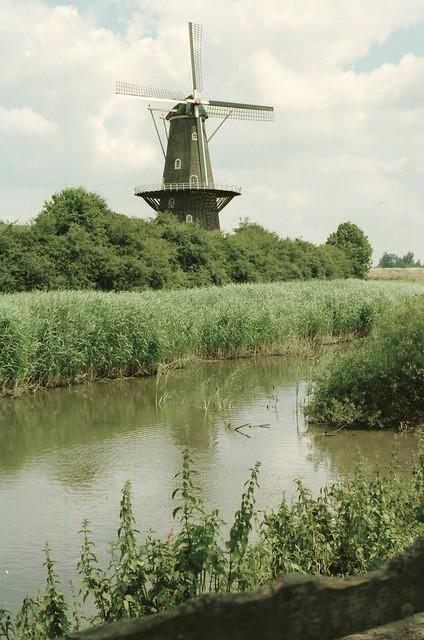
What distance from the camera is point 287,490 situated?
7.45 meters

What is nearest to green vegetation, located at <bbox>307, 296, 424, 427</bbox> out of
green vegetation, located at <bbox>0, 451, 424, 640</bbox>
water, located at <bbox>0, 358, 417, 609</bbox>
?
water, located at <bbox>0, 358, 417, 609</bbox>

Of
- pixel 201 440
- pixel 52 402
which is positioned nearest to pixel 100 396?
pixel 52 402

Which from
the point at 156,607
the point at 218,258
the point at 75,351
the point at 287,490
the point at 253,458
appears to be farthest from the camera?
the point at 218,258

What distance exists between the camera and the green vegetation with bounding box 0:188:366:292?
2317 cm

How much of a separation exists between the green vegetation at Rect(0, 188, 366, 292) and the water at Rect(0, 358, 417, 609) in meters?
9.55

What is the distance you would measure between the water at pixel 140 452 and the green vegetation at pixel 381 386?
13.8 inches

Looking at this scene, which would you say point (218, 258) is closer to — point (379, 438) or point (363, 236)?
point (379, 438)

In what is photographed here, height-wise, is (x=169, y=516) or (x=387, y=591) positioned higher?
(x=387, y=591)

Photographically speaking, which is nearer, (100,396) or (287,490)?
(287,490)

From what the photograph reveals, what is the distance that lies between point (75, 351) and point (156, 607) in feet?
33.1

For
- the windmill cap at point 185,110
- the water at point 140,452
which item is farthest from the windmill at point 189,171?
the water at point 140,452

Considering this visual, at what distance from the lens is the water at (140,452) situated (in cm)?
651

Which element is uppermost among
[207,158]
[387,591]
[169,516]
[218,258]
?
[207,158]

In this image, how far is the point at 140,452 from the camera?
30.7 feet
